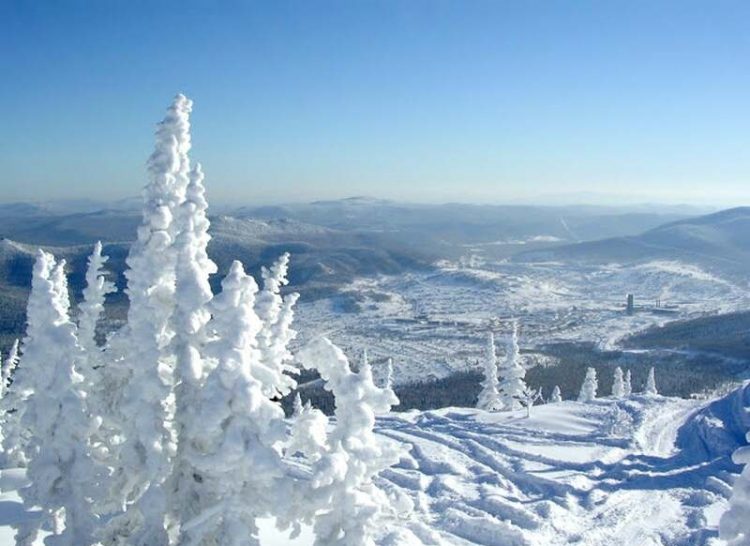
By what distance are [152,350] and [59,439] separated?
4.51 meters

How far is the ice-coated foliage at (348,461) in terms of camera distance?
59.7 ft

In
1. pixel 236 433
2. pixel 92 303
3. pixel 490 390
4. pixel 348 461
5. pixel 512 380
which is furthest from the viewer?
pixel 512 380

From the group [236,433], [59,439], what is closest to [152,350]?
[236,433]

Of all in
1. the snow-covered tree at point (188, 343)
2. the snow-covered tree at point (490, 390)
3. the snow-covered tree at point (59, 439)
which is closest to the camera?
the snow-covered tree at point (188, 343)

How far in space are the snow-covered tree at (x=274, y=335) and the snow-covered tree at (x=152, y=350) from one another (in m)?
3.14

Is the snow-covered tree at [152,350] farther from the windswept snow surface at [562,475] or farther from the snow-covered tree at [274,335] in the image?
the windswept snow surface at [562,475]

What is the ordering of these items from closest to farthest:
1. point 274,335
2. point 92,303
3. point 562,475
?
point 92,303 < point 274,335 < point 562,475

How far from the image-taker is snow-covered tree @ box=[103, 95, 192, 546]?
20.4 metres

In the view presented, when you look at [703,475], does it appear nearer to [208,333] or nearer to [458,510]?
[458,510]

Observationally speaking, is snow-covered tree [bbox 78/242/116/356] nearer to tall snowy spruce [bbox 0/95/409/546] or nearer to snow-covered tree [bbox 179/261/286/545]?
tall snowy spruce [bbox 0/95/409/546]

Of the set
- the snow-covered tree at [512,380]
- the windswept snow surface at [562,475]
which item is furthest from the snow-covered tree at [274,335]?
the snow-covered tree at [512,380]

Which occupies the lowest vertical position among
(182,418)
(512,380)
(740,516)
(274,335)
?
(512,380)

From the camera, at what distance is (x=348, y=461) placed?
18406mm

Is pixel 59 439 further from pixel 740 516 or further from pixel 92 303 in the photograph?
pixel 740 516
